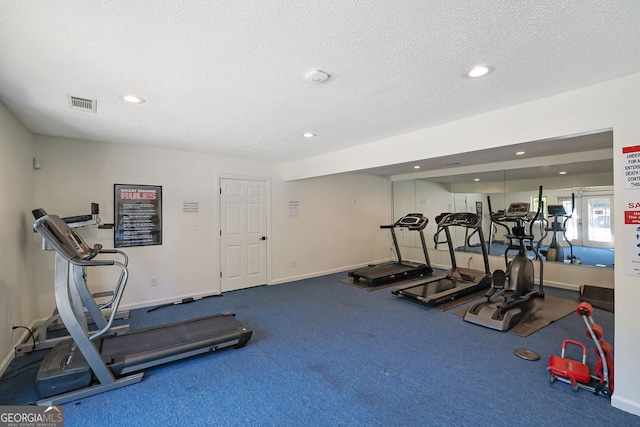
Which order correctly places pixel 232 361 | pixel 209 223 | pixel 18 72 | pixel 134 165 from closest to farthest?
1. pixel 18 72
2. pixel 232 361
3. pixel 134 165
4. pixel 209 223

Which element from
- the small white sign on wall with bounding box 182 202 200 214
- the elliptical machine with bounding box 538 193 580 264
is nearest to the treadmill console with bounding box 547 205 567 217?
the elliptical machine with bounding box 538 193 580 264

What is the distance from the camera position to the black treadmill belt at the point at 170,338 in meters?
2.66

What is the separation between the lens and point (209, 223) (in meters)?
4.82

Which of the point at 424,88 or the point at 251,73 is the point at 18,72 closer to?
the point at 251,73

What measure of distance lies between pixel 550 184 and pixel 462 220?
90.2 inches

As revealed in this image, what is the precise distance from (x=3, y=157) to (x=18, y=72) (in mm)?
1117

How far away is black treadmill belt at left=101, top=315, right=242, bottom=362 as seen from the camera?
2.66 meters

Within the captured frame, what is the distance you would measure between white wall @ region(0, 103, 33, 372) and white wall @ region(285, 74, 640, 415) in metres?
4.26

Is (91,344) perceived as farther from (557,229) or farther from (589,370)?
(557,229)

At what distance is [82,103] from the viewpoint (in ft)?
8.12

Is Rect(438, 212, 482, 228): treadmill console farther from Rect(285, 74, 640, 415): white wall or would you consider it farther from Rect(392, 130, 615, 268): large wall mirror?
Rect(285, 74, 640, 415): white wall

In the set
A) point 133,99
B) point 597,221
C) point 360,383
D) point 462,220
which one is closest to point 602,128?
point 360,383

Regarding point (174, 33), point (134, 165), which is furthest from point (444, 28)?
point (134, 165)

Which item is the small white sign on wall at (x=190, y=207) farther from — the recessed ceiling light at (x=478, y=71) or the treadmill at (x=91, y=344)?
the recessed ceiling light at (x=478, y=71)
